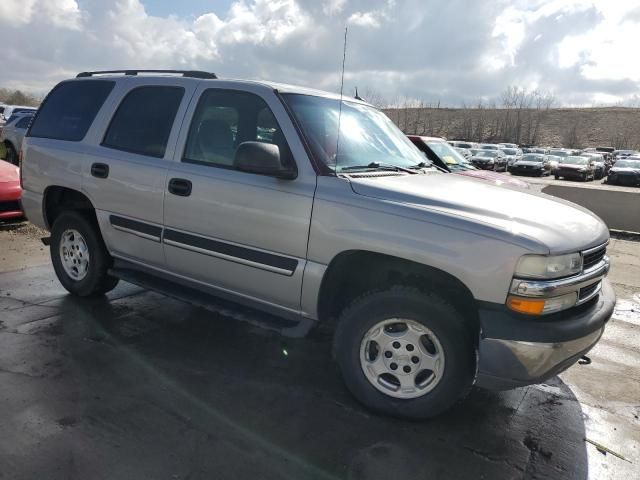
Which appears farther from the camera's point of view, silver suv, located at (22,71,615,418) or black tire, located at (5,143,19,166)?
black tire, located at (5,143,19,166)

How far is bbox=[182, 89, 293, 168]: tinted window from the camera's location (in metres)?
3.61

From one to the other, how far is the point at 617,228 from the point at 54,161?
10157 millimetres

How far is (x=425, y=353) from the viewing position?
9.94 ft

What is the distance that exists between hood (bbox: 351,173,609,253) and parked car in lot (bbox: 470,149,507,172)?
27.5 metres

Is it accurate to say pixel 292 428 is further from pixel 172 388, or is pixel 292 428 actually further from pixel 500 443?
pixel 500 443

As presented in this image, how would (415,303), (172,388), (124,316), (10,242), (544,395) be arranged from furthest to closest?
(10,242), (124,316), (544,395), (172,388), (415,303)

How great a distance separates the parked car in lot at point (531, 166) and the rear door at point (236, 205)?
3089 cm

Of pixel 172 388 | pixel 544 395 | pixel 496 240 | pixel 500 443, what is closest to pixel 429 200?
pixel 496 240

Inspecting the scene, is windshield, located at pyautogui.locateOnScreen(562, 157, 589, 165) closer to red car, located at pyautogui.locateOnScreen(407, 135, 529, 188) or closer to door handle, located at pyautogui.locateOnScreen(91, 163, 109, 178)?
red car, located at pyautogui.locateOnScreen(407, 135, 529, 188)

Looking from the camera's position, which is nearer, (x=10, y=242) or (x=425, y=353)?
(x=425, y=353)

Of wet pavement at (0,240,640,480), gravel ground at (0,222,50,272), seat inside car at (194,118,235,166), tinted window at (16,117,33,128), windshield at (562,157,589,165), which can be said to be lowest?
gravel ground at (0,222,50,272)

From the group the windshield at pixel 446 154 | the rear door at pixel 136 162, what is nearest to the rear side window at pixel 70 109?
the rear door at pixel 136 162

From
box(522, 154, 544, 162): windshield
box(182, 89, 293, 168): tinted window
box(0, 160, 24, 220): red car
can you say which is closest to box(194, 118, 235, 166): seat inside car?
box(182, 89, 293, 168): tinted window

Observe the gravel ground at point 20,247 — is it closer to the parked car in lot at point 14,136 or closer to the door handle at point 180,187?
the door handle at point 180,187
